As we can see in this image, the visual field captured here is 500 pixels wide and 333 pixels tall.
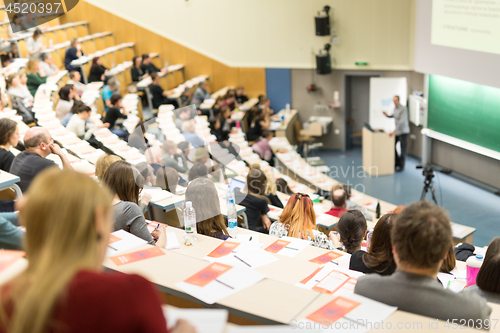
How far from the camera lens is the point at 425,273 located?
1.70m

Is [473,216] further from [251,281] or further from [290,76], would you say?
[251,281]

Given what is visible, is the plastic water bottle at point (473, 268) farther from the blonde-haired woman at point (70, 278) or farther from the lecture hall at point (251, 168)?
the blonde-haired woman at point (70, 278)

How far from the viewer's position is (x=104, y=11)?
12.3 metres

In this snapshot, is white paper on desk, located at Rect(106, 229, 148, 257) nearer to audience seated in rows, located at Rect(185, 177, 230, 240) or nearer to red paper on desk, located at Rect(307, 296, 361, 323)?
audience seated in rows, located at Rect(185, 177, 230, 240)

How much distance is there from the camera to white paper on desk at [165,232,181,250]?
292 cm

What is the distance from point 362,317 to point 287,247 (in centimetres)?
164

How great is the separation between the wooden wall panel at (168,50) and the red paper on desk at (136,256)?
993 cm

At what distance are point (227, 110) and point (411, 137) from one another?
4133 mm

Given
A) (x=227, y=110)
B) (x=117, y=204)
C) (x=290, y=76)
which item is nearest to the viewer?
(x=117, y=204)

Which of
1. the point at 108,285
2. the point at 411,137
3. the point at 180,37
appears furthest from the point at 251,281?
the point at 180,37

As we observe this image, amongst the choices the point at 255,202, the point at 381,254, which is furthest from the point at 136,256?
the point at 255,202

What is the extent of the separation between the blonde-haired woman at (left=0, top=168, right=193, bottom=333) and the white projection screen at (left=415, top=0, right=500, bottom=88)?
707cm

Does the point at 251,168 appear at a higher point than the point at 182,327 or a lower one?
lower

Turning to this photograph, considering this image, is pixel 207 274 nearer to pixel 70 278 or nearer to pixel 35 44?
pixel 70 278
